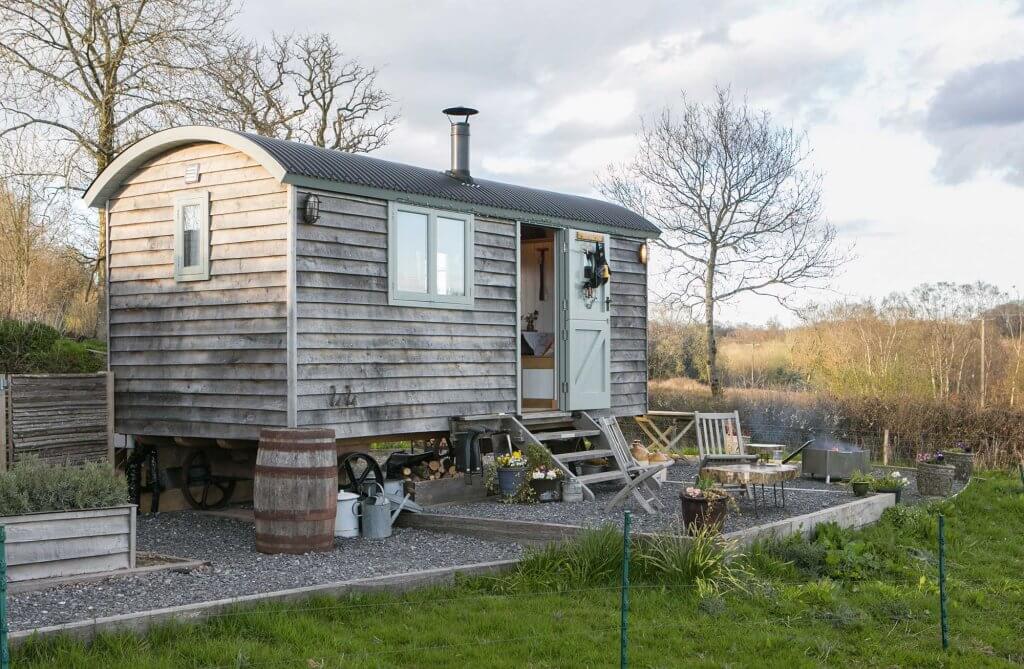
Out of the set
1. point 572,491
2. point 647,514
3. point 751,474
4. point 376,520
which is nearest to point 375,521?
point 376,520

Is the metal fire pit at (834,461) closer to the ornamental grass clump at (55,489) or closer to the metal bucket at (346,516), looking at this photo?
the metal bucket at (346,516)

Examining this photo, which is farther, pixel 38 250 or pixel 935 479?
pixel 38 250

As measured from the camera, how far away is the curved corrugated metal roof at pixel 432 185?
30.4ft

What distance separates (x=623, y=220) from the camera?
1286 centimetres

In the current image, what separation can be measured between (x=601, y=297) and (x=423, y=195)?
321cm

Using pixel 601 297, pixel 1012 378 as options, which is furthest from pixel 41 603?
pixel 1012 378

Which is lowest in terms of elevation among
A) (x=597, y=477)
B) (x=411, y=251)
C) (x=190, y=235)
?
→ (x=597, y=477)

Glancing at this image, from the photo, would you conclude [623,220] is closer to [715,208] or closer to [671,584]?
[671,584]

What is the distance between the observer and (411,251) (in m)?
10.1

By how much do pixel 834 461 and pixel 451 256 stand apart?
18.3 ft

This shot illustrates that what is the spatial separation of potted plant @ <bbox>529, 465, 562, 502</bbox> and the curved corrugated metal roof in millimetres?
2922

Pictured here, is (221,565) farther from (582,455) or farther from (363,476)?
(582,455)

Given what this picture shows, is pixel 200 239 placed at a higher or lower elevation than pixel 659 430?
higher

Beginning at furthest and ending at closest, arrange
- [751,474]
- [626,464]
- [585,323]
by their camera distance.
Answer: [585,323]
[626,464]
[751,474]
